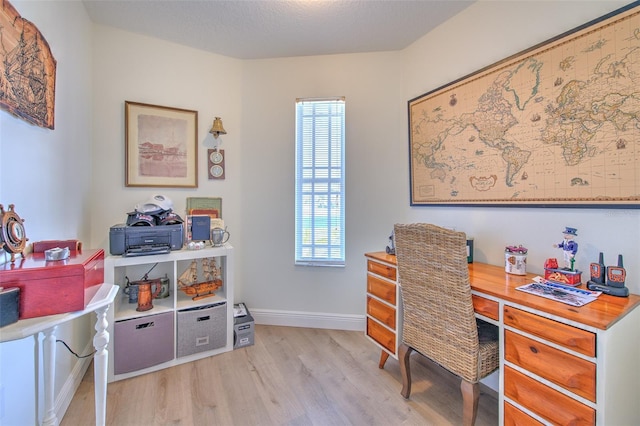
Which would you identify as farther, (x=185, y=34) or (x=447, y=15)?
(x=185, y=34)

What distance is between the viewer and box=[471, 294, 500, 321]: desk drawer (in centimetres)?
124

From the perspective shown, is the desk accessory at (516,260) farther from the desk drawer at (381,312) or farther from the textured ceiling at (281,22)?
the textured ceiling at (281,22)

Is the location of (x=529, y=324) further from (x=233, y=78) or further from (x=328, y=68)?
(x=233, y=78)

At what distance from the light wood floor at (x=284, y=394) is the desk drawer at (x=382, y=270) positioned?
723mm

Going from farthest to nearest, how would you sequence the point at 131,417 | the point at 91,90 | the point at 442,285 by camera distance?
the point at 91,90 → the point at 131,417 → the point at 442,285

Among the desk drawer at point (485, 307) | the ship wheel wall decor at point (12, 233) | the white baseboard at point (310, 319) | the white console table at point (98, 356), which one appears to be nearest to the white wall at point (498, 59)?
the desk drawer at point (485, 307)

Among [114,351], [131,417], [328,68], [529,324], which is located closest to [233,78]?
[328,68]

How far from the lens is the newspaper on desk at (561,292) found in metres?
1.08

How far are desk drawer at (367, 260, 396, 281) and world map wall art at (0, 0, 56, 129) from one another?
6.81 ft

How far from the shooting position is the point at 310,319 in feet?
8.51

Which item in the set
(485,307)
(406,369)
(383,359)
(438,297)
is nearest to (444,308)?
(438,297)

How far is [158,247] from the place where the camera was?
1914mm

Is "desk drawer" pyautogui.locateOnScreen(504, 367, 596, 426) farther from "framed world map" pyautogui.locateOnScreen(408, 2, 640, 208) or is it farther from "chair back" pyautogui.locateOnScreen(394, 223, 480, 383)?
"framed world map" pyautogui.locateOnScreen(408, 2, 640, 208)

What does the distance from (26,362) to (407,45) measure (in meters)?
3.31
